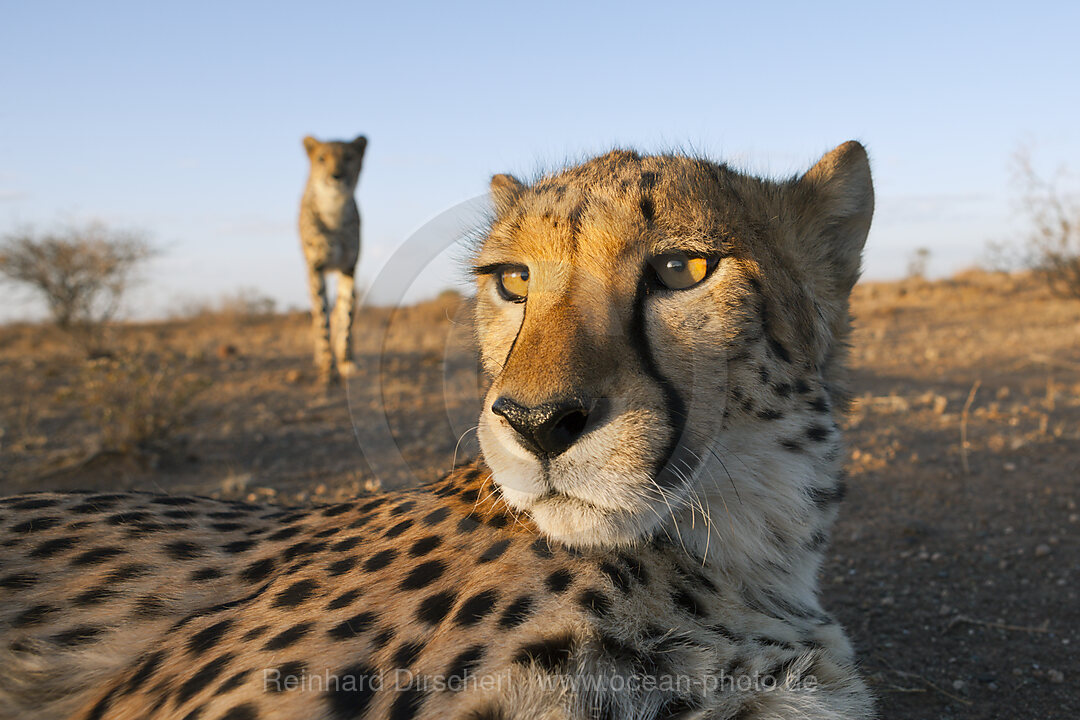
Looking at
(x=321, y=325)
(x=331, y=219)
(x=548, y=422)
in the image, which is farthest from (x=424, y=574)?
(x=331, y=219)

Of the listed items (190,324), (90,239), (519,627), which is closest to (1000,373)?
(519,627)

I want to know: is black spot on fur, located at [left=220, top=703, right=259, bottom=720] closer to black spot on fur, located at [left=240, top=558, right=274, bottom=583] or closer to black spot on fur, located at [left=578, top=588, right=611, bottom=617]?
black spot on fur, located at [left=240, top=558, right=274, bottom=583]

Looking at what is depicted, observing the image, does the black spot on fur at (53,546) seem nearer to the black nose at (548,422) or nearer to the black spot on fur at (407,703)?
the black spot on fur at (407,703)

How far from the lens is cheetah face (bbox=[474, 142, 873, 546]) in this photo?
125 cm

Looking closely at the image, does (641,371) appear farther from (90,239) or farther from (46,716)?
(90,239)

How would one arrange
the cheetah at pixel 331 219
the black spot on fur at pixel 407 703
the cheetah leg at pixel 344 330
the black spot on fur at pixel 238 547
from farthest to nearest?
the cheetah at pixel 331 219
the cheetah leg at pixel 344 330
the black spot on fur at pixel 238 547
the black spot on fur at pixel 407 703

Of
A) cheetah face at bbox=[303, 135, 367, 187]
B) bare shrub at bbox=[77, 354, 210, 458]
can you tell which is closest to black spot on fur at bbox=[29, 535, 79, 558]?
bare shrub at bbox=[77, 354, 210, 458]

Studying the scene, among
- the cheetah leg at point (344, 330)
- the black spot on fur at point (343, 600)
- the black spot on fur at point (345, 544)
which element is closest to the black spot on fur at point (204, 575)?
the black spot on fur at point (345, 544)

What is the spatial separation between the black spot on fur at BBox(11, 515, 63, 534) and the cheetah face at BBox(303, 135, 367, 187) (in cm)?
813

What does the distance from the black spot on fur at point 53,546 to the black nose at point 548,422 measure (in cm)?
110

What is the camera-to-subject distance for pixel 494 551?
143 cm

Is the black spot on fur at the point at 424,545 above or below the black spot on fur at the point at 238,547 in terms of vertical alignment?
above

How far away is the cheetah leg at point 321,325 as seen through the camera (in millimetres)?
8258

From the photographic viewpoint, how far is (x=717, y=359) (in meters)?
1.46
